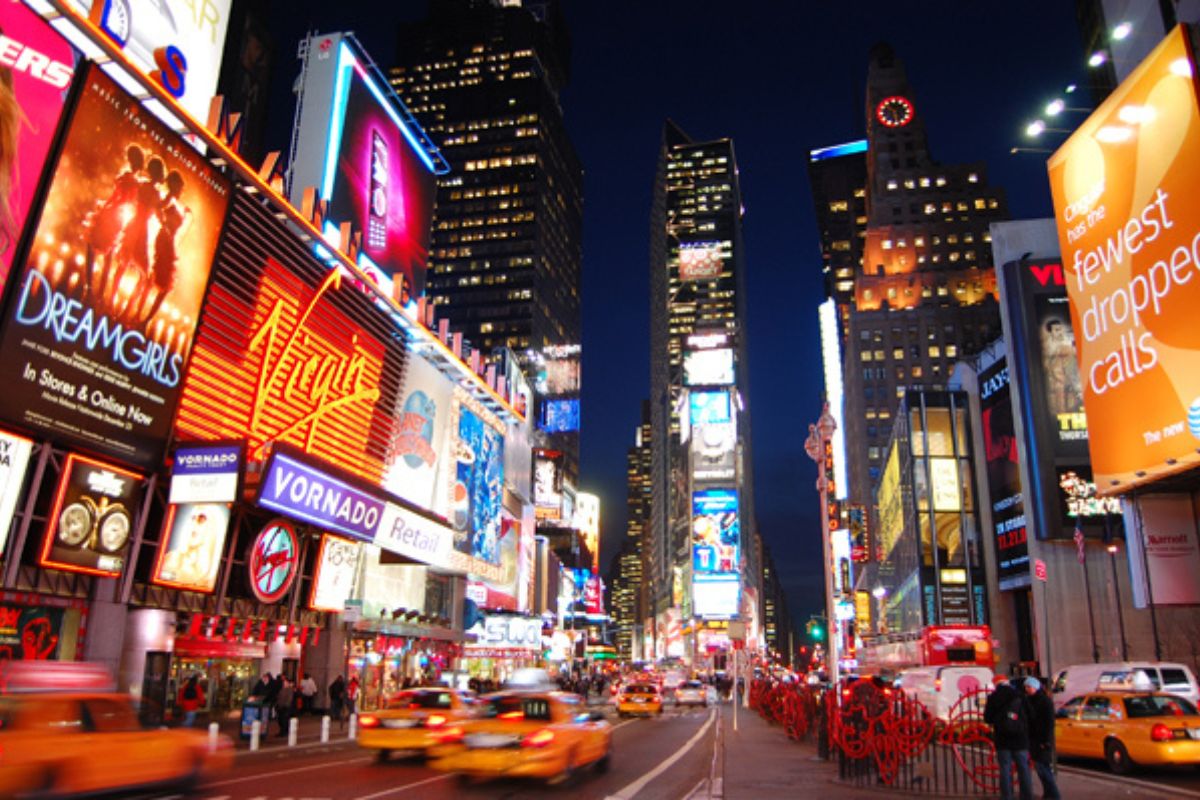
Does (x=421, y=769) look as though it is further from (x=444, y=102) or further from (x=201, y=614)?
(x=444, y=102)

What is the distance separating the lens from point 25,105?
1880 centimetres

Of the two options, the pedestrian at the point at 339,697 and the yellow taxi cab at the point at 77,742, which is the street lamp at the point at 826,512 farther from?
the pedestrian at the point at 339,697

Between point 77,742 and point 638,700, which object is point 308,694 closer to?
point 638,700

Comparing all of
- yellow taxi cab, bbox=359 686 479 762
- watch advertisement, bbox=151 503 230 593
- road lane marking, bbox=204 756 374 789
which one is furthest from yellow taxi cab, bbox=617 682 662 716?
yellow taxi cab, bbox=359 686 479 762

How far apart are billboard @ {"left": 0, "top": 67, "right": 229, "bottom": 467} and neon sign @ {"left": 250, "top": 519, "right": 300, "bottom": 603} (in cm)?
592

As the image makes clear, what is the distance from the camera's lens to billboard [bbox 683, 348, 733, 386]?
132 meters

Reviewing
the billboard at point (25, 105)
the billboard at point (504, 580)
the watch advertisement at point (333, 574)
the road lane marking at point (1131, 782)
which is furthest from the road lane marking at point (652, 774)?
the billboard at point (504, 580)

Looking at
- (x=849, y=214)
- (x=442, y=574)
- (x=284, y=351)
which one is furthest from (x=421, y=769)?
(x=849, y=214)

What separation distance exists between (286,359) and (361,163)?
13.7m

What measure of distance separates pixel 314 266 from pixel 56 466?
13.5 metres

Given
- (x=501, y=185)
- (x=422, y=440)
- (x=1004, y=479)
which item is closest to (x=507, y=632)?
(x=422, y=440)

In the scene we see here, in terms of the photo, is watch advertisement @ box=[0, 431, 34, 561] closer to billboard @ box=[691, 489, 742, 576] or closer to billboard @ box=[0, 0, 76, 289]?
billboard @ box=[0, 0, 76, 289]

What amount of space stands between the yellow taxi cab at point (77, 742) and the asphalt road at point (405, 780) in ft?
1.77

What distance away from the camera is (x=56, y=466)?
21.1 meters
